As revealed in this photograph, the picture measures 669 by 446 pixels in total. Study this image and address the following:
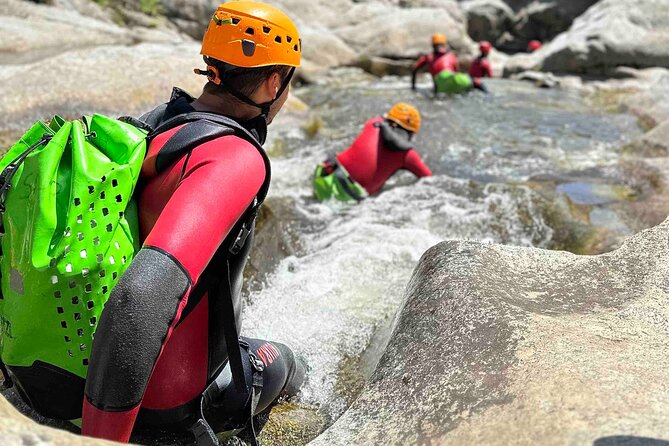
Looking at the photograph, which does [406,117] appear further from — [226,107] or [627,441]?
[627,441]

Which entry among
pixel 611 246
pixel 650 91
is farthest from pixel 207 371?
pixel 650 91

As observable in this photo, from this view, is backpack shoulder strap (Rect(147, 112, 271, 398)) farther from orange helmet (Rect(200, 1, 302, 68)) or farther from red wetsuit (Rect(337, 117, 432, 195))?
red wetsuit (Rect(337, 117, 432, 195))

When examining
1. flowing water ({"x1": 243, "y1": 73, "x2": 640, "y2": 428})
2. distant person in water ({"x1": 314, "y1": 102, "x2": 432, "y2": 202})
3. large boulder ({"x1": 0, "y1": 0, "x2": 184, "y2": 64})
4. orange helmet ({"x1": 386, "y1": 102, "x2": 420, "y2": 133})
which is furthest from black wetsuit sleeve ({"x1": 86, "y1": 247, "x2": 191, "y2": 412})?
large boulder ({"x1": 0, "y1": 0, "x2": 184, "y2": 64})

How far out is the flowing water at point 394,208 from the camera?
3.69 m

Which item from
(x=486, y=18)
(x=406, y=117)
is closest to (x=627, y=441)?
(x=406, y=117)

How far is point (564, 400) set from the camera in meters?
1.88

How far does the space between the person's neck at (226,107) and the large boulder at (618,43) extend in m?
16.1

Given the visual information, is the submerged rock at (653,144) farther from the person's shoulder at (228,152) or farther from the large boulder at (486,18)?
the large boulder at (486,18)

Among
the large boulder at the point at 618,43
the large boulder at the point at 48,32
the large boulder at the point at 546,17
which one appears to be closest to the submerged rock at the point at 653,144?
the large boulder at the point at 618,43

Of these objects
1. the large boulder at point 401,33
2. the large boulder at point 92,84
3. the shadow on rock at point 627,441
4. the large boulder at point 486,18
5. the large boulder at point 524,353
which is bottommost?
the large boulder at point 486,18

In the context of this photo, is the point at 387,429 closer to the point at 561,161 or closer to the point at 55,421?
the point at 55,421

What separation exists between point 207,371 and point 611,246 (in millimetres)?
4142

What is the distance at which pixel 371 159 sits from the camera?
6758 millimetres

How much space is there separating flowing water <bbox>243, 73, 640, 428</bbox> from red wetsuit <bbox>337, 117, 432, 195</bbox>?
0.75 feet
